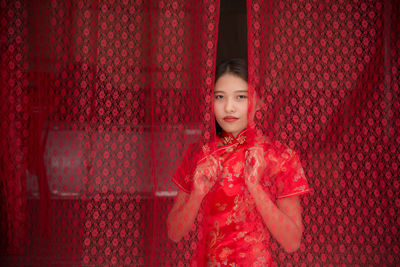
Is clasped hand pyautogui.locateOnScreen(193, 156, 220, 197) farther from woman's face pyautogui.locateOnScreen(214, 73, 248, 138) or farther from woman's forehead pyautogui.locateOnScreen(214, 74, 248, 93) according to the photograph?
woman's forehead pyautogui.locateOnScreen(214, 74, 248, 93)

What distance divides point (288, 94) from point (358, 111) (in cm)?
26

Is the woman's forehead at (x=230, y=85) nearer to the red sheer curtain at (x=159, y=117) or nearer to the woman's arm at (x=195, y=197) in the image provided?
the red sheer curtain at (x=159, y=117)

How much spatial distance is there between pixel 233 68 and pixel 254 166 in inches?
14.0

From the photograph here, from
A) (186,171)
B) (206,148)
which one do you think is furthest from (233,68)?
(186,171)

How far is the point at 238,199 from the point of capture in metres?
1.31

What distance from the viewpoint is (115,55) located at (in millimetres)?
1425

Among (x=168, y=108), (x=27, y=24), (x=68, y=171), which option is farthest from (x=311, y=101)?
(x=27, y=24)

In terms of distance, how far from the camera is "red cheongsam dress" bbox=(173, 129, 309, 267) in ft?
4.15

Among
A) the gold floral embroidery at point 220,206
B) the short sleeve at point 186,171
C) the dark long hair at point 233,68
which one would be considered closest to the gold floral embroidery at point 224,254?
the gold floral embroidery at point 220,206

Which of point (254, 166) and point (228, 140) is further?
point (228, 140)

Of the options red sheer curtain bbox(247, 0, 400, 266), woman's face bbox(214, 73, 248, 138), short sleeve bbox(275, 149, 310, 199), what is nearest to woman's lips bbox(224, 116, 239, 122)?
woman's face bbox(214, 73, 248, 138)

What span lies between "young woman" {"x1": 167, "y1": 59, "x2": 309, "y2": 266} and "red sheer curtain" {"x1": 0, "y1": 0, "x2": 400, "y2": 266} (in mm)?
63

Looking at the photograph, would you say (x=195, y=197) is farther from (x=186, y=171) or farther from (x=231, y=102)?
(x=231, y=102)

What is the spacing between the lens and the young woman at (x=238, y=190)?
1.26m
